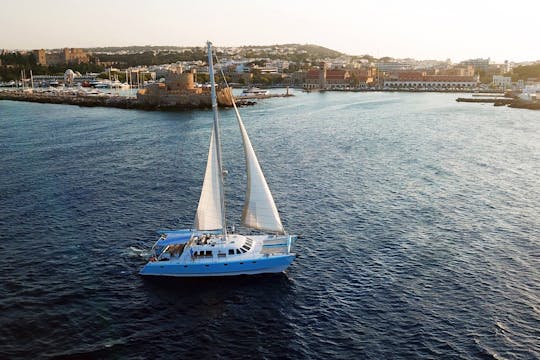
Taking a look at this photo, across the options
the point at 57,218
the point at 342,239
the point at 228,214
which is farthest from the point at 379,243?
the point at 57,218

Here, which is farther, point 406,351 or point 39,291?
point 39,291

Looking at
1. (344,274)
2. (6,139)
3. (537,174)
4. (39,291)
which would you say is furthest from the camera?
(6,139)

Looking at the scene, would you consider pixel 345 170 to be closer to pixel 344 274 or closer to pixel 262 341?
pixel 344 274

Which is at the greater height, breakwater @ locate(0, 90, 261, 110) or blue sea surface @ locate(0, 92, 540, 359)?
breakwater @ locate(0, 90, 261, 110)

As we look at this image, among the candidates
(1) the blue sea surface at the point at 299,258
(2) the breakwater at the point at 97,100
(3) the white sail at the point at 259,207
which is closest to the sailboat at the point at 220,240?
(3) the white sail at the point at 259,207

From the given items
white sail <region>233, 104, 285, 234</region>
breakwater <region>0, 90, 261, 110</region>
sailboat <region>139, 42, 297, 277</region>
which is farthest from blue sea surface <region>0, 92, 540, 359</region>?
breakwater <region>0, 90, 261, 110</region>

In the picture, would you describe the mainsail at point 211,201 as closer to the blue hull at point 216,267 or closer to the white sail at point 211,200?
the white sail at point 211,200

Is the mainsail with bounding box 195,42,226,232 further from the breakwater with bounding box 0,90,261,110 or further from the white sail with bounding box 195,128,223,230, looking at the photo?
the breakwater with bounding box 0,90,261,110
